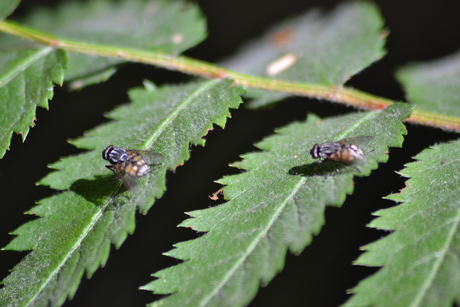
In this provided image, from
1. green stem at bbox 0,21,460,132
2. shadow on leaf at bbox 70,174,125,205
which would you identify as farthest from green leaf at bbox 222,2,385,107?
shadow on leaf at bbox 70,174,125,205

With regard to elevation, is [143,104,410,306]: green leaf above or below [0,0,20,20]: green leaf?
below

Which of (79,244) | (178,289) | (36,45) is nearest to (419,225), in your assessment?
(178,289)

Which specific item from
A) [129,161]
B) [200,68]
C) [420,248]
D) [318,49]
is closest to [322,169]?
[420,248]

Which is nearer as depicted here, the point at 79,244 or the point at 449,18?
the point at 79,244

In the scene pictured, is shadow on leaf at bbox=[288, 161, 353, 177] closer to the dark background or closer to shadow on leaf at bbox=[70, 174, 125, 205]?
shadow on leaf at bbox=[70, 174, 125, 205]

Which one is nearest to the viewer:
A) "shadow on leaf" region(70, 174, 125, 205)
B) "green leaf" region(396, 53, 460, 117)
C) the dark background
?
"shadow on leaf" region(70, 174, 125, 205)

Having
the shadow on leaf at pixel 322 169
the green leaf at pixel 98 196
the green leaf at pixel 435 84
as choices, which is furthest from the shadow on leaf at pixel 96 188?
the green leaf at pixel 435 84

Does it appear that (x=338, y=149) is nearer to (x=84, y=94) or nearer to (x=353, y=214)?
(x=353, y=214)
